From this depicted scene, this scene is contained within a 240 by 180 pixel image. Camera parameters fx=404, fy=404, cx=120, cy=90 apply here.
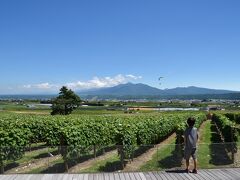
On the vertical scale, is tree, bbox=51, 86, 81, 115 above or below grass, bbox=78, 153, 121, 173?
above

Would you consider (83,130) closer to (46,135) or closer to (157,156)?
(46,135)

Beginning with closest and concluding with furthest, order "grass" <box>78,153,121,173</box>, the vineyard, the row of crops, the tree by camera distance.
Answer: "grass" <box>78,153,121,173</box>, the vineyard, the row of crops, the tree

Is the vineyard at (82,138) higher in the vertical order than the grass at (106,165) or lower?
higher

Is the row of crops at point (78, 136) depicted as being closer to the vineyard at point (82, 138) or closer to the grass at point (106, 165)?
the vineyard at point (82, 138)

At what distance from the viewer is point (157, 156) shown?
15.8 metres

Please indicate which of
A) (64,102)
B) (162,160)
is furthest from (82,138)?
(64,102)

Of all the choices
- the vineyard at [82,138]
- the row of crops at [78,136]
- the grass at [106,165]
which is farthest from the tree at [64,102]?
the grass at [106,165]

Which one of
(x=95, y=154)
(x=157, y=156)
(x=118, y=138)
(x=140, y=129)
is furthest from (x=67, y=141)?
(x=140, y=129)

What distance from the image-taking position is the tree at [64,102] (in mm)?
93500

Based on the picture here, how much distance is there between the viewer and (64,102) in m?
95.1

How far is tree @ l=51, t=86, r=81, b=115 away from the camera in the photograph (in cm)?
9350

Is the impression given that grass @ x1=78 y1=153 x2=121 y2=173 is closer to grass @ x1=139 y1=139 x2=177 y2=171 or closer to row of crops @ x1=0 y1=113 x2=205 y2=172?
row of crops @ x1=0 y1=113 x2=205 y2=172

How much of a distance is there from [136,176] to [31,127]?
1693cm

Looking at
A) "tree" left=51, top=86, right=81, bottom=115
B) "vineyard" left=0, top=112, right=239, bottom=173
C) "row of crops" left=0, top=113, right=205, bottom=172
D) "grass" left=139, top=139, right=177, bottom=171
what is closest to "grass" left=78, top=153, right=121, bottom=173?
"vineyard" left=0, top=112, right=239, bottom=173
